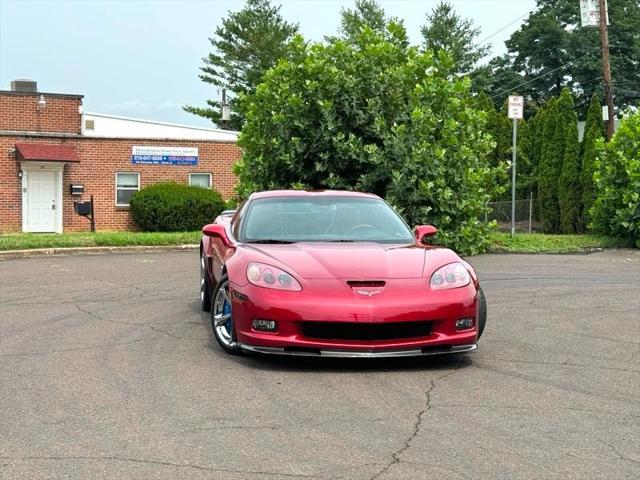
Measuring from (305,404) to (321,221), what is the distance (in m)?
2.57

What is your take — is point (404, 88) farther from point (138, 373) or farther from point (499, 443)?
point (499, 443)

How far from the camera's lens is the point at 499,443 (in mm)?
4434

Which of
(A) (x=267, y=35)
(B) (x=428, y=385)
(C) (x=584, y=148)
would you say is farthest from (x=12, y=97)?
(A) (x=267, y=35)

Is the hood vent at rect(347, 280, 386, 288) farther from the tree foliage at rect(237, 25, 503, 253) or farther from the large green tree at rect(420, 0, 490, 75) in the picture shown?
the large green tree at rect(420, 0, 490, 75)

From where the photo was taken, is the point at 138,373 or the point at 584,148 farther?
the point at 584,148

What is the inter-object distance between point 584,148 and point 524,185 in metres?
3.50

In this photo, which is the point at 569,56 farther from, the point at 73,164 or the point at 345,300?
the point at 345,300

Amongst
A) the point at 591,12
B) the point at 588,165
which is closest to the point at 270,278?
the point at 588,165

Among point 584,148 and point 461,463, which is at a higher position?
point 584,148

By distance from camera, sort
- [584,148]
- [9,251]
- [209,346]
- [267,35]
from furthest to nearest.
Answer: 1. [267,35]
2. [584,148]
3. [9,251]
4. [209,346]

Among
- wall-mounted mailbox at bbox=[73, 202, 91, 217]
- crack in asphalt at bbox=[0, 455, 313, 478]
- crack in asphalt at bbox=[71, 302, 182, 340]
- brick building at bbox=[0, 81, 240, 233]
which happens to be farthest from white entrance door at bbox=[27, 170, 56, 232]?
crack in asphalt at bbox=[0, 455, 313, 478]

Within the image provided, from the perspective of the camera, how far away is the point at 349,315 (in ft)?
19.1

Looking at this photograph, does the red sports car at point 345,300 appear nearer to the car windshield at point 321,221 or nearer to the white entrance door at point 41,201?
the car windshield at point 321,221

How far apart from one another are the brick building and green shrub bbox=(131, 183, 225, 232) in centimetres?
149
